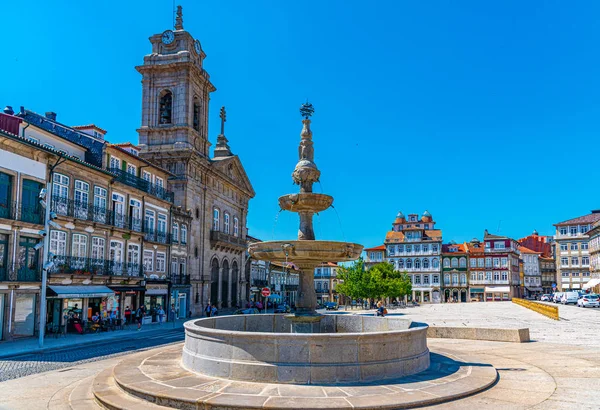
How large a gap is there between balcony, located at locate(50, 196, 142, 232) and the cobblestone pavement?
27.9 feet

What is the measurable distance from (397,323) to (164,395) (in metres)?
6.95

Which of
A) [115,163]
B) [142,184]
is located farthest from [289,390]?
[142,184]

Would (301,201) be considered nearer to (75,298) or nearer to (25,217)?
(25,217)

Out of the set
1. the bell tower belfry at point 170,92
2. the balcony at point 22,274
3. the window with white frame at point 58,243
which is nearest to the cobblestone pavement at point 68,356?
the balcony at point 22,274

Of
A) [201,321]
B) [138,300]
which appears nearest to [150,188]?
[138,300]

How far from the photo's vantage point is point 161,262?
1574 inches

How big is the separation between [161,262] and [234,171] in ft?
68.5

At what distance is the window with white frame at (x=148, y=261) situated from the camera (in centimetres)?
3712

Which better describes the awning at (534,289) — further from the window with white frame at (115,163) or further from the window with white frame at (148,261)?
→ the window with white frame at (115,163)

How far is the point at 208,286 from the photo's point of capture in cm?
4881

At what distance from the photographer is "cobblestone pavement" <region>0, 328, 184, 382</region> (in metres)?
14.1

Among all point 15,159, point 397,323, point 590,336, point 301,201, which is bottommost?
point 590,336

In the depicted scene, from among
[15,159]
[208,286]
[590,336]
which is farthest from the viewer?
[208,286]

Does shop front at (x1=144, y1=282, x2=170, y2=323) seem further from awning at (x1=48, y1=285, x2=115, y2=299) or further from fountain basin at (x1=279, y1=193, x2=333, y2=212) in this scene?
fountain basin at (x1=279, y1=193, x2=333, y2=212)
